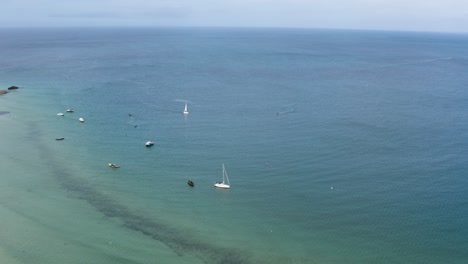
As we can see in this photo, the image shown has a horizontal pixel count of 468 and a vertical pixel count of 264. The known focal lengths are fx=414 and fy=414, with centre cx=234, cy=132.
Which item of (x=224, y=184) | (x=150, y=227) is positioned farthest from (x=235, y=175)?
(x=150, y=227)

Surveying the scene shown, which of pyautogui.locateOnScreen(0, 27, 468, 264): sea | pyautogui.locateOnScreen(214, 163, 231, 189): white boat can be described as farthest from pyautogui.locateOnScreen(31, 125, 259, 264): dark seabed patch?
pyautogui.locateOnScreen(214, 163, 231, 189): white boat

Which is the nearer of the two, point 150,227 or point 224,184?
point 150,227

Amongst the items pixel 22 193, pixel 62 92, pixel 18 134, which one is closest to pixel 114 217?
pixel 22 193

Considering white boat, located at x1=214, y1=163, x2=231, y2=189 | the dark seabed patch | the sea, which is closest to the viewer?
the dark seabed patch

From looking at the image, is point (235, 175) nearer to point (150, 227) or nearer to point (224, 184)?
point (224, 184)

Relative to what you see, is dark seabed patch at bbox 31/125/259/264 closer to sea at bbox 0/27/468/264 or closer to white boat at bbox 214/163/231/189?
sea at bbox 0/27/468/264

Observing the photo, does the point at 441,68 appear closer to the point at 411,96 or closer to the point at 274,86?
the point at 411,96
